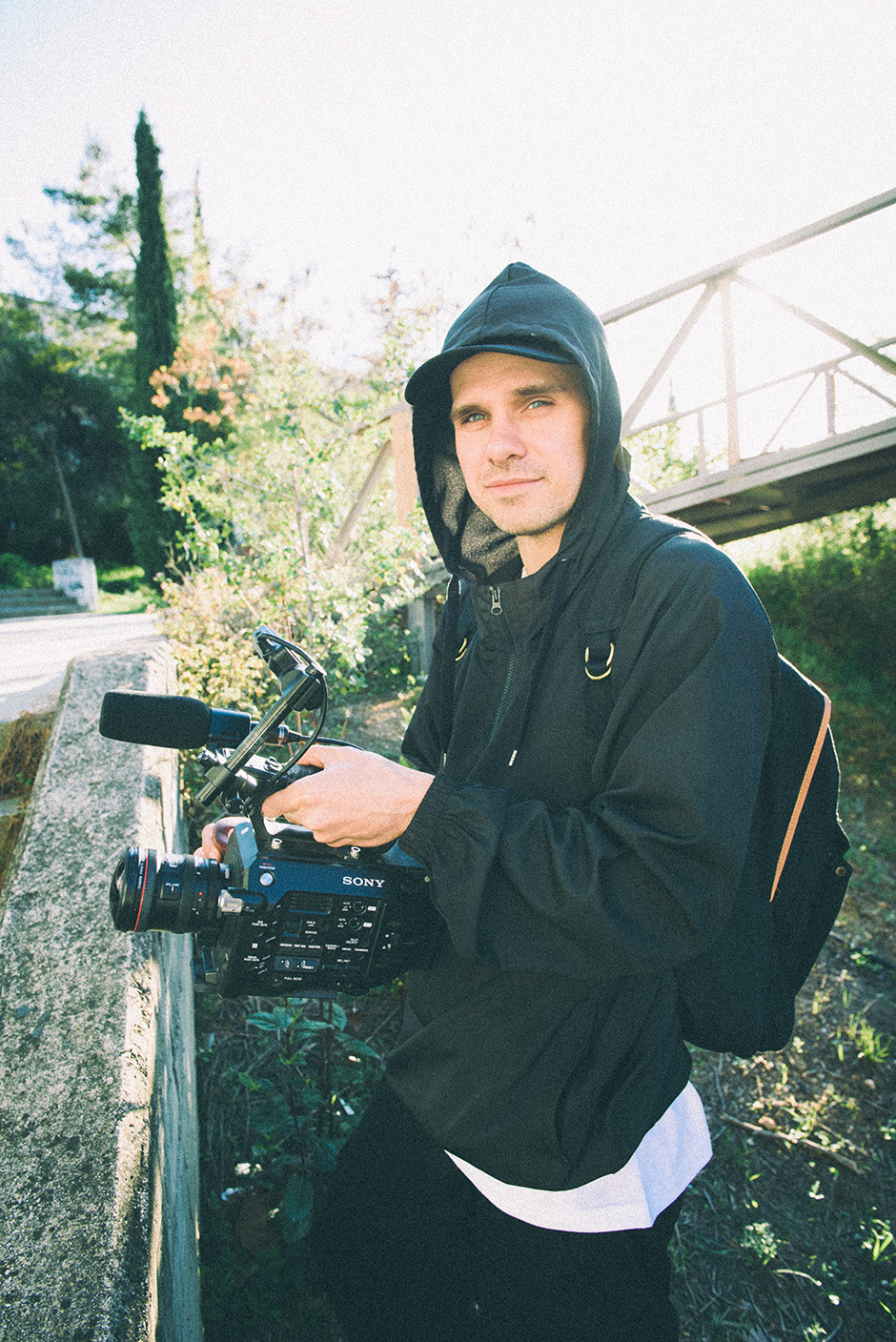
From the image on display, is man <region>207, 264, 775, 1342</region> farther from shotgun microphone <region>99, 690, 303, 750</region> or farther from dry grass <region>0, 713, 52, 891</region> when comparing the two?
dry grass <region>0, 713, 52, 891</region>

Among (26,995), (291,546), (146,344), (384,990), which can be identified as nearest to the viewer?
(26,995)

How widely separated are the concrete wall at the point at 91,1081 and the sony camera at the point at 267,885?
378 millimetres

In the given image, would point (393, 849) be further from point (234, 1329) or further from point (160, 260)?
point (160, 260)

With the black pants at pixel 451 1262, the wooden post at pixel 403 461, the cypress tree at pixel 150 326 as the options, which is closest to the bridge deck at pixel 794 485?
the wooden post at pixel 403 461

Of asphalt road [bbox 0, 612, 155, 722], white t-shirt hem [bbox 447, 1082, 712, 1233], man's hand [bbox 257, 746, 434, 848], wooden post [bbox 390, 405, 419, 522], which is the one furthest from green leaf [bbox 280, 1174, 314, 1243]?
wooden post [bbox 390, 405, 419, 522]

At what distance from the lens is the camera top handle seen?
1.24 m

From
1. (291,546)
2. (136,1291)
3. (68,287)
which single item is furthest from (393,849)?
(68,287)

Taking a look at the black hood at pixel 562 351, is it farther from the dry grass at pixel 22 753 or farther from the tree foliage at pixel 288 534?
the tree foliage at pixel 288 534

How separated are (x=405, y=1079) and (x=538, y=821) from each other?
747 mm

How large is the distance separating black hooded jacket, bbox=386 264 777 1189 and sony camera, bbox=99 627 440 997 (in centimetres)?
18

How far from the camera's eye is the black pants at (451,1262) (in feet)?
4.46

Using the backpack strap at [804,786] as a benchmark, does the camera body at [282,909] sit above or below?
below

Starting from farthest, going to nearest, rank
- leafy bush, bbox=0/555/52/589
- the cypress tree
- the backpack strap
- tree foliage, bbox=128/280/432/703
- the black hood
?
leafy bush, bbox=0/555/52/589 → the cypress tree → tree foliage, bbox=128/280/432/703 → the black hood → the backpack strap

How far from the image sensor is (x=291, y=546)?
14.7ft
